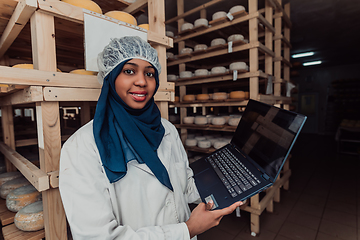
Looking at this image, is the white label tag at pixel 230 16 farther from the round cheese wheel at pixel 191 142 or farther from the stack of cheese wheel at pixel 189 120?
the round cheese wheel at pixel 191 142

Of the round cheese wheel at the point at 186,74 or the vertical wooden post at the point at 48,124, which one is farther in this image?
the round cheese wheel at the point at 186,74

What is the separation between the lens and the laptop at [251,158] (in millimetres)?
760

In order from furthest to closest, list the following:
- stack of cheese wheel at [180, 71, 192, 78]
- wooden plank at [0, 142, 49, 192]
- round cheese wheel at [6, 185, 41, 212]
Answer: stack of cheese wheel at [180, 71, 192, 78], round cheese wheel at [6, 185, 41, 212], wooden plank at [0, 142, 49, 192]

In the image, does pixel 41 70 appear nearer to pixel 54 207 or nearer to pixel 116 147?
pixel 116 147

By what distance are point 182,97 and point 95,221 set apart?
2.38 meters

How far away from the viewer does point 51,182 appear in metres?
0.93

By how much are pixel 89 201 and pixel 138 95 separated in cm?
44

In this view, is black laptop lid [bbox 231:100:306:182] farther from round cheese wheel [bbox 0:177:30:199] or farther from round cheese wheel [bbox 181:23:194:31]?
round cheese wheel [bbox 181:23:194:31]

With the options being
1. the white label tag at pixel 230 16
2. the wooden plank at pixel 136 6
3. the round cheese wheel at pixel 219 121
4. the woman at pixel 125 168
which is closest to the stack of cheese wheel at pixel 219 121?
the round cheese wheel at pixel 219 121

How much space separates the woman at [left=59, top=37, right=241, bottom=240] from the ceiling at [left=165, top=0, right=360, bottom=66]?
9.54 feet

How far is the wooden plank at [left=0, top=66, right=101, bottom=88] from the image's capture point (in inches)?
31.6

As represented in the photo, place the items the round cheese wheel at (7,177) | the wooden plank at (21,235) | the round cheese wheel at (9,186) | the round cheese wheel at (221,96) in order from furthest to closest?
1. the round cheese wheel at (221,96)
2. the round cheese wheel at (7,177)
3. the round cheese wheel at (9,186)
4. the wooden plank at (21,235)

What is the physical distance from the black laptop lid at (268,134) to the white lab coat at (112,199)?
416mm

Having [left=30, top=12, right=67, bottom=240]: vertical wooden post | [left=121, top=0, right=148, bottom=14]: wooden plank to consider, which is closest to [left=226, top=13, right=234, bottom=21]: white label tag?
[left=121, top=0, right=148, bottom=14]: wooden plank
